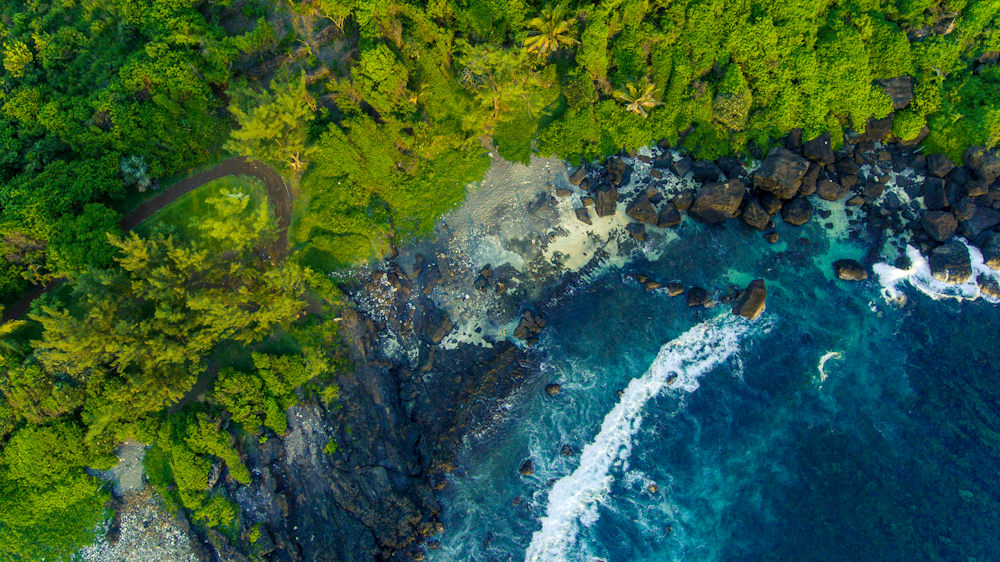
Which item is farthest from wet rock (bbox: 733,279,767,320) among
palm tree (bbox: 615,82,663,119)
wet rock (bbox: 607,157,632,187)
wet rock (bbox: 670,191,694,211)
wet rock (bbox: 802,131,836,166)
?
palm tree (bbox: 615,82,663,119)

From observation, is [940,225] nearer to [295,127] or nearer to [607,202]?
[607,202]

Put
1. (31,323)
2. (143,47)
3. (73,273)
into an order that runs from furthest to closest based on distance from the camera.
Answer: (143,47) < (31,323) < (73,273)

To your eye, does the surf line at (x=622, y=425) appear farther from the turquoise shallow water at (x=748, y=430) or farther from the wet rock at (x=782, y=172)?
→ the wet rock at (x=782, y=172)

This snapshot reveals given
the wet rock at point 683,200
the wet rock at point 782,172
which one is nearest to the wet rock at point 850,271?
the wet rock at point 782,172

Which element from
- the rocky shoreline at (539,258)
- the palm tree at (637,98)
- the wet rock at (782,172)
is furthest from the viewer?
the wet rock at (782,172)

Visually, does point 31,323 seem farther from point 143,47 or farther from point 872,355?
point 872,355

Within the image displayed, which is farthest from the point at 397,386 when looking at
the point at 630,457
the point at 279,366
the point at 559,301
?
the point at 630,457
